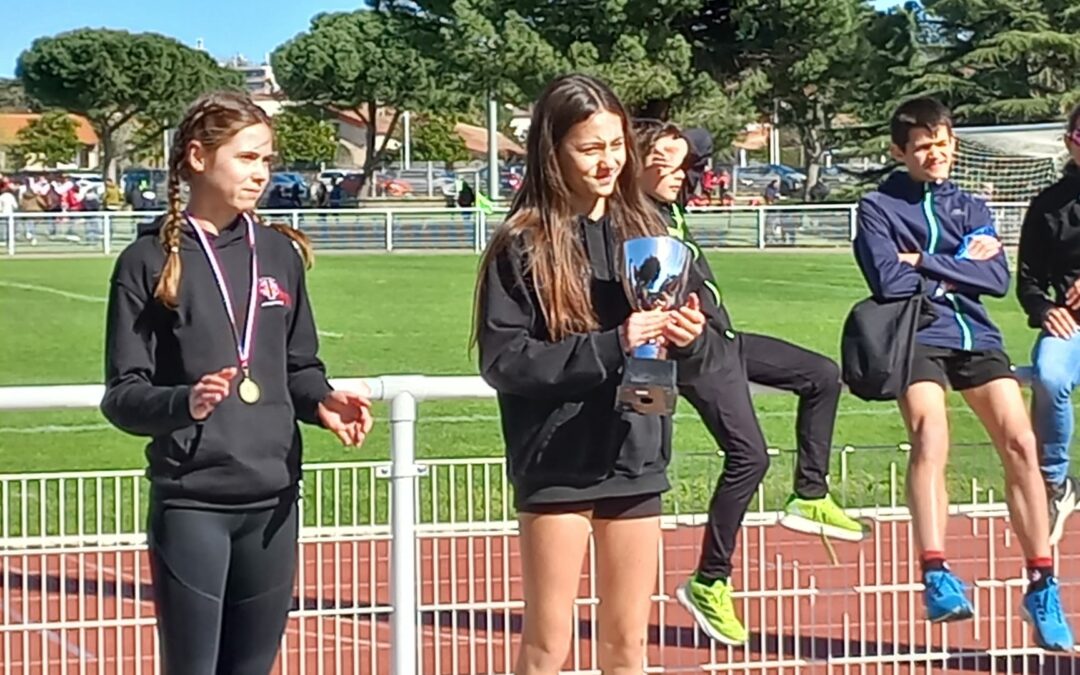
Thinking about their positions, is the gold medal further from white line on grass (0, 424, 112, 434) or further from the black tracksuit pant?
white line on grass (0, 424, 112, 434)

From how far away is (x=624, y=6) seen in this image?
46062 mm

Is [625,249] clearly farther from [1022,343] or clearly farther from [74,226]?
[74,226]

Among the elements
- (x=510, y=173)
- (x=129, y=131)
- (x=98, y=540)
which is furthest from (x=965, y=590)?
(x=129, y=131)

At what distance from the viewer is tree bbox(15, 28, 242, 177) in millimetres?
78375

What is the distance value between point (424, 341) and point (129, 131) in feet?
235

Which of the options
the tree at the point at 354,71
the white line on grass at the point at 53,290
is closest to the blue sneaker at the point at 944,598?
the white line on grass at the point at 53,290

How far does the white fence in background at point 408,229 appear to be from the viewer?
33969 millimetres

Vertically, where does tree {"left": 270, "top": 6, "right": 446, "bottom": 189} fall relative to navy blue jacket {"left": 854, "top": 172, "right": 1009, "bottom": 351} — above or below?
above

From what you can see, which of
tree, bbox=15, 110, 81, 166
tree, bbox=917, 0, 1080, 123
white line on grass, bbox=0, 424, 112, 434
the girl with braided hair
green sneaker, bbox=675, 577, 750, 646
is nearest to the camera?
the girl with braided hair

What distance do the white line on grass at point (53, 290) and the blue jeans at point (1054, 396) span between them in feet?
62.5

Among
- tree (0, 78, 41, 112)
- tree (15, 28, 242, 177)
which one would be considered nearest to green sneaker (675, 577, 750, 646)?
tree (15, 28, 242, 177)

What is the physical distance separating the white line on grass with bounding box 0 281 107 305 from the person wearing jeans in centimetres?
1896

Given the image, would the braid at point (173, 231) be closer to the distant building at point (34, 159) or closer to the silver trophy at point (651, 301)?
the silver trophy at point (651, 301)

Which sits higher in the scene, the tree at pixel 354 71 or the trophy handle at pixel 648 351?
the tree at pixel 354 71
